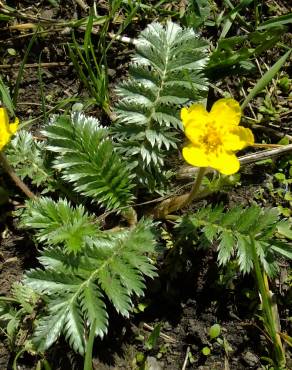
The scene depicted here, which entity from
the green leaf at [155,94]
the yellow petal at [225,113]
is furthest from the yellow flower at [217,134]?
the green leaf at [155,94]

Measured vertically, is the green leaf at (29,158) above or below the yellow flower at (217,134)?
below

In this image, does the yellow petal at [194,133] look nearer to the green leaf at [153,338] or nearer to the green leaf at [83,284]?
the green leaf at [83,284]

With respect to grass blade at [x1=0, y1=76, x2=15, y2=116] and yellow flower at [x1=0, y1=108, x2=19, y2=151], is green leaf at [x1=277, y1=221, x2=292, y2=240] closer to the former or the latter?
yellow flower at [x1=0, y1=108, x2=19, y2=151]

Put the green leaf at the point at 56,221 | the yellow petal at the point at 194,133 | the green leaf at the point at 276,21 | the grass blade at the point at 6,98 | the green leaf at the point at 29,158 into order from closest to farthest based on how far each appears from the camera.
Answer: the yellow petal at the point at 194,133, the green leaf at the point at 56,221, the green leaf at the point at 29,158, the grass blade at the point at 6,98, the green leaf at the point at 276,21

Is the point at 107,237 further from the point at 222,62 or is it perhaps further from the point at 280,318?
the point at 222,62

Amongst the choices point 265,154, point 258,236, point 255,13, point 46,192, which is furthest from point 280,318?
point 255,13

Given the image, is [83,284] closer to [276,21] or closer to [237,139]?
[237,139]

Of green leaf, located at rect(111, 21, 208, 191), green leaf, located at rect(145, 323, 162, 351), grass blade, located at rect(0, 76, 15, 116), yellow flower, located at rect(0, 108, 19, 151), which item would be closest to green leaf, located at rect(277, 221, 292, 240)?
green leaf, located at rect(111, 21, 208, 191)
